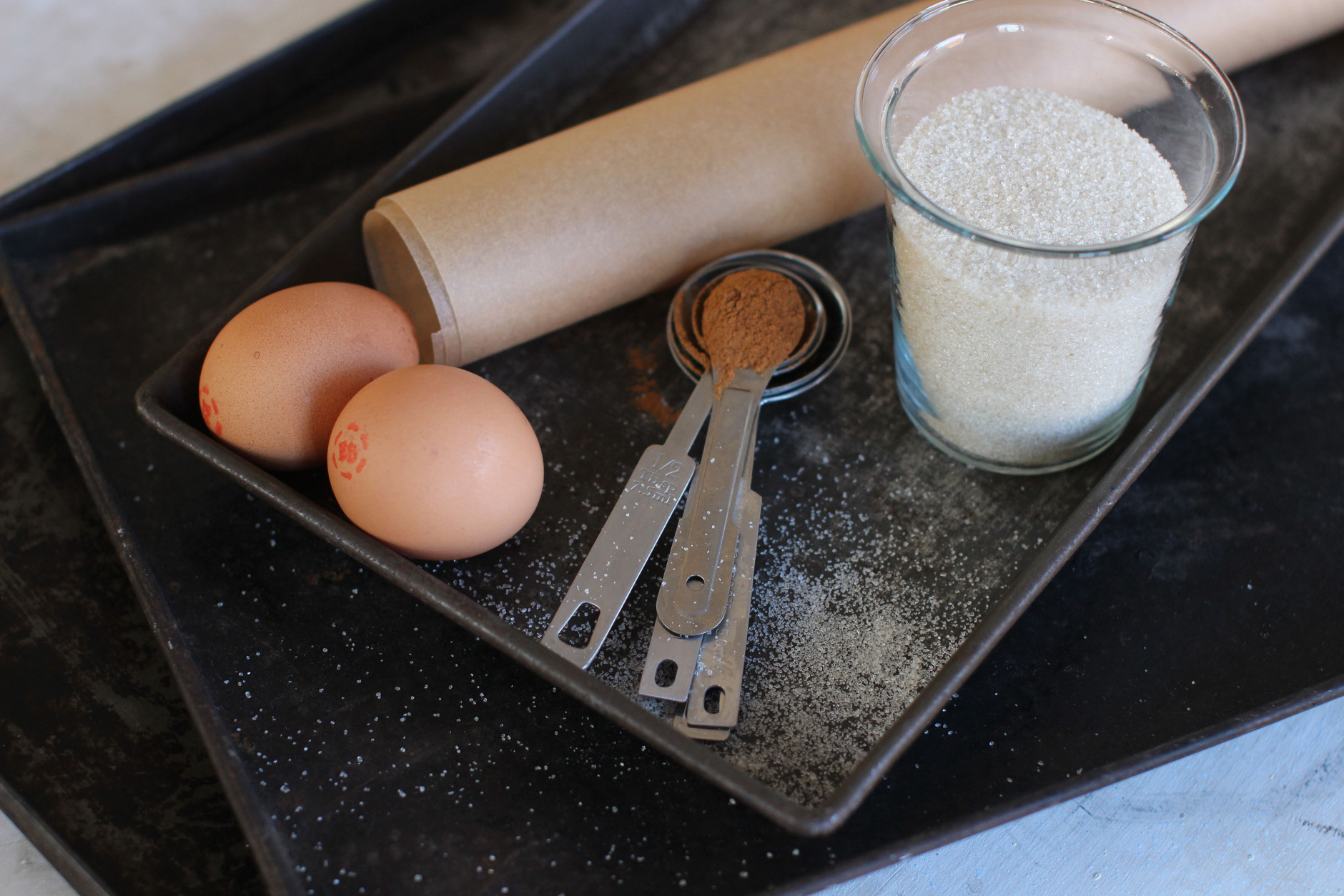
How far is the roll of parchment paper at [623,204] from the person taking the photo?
0.73 metres

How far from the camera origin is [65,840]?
581 mm

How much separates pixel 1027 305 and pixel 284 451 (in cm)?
47

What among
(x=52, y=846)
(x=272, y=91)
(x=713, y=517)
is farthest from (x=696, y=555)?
(x=272, y=91)

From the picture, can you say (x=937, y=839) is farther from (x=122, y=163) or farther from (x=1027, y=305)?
(x=122, y=163)

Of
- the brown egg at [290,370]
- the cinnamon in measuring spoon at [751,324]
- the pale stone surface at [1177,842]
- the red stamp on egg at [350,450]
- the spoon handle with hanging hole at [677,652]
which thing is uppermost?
the brown egg at [290,370]

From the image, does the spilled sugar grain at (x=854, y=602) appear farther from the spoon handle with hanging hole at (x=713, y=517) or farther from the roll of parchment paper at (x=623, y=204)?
the roll of parchment paper at (x=623, y=204)

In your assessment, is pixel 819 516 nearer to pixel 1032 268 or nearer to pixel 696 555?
pixel 696 555

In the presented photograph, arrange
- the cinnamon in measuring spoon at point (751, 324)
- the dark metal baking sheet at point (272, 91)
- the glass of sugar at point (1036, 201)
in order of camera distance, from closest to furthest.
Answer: the glass of sugar at point (1036, 201), the cinnamon in measuring spoon at point (751, 324), the dark metal baking sheet at point (272, 91)

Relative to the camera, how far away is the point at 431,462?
580mm

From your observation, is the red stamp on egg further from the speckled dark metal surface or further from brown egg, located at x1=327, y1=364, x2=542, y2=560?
the speckled dark metal surface

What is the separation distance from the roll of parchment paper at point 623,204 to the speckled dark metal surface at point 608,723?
2.9 inches

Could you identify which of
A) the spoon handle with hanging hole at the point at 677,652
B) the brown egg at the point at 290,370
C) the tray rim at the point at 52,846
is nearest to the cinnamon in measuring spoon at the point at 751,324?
the spoon handle with hanging hole at the point at 677,652

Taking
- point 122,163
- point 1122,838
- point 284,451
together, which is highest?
point 122,163

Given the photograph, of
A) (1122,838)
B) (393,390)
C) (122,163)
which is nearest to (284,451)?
(393,390)
